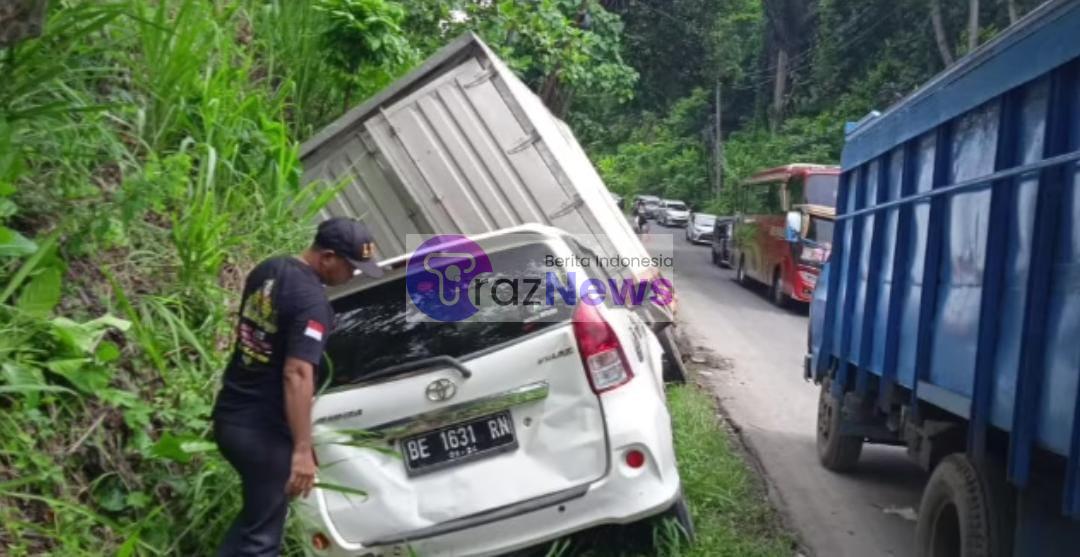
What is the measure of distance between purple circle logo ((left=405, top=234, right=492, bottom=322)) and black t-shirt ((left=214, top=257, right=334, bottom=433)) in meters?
0.75

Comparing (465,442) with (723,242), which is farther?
(723,242)

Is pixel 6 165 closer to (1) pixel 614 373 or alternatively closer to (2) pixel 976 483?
(1) pixel 614 373

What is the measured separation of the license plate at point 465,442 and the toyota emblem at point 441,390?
0.12m

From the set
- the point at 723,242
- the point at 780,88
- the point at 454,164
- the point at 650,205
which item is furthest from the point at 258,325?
the point at 650,205

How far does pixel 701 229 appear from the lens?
3438cm

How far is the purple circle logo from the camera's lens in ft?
13.7

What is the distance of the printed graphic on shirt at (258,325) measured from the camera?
3.42 m

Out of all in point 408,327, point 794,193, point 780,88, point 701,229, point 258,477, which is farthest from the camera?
point 780,88

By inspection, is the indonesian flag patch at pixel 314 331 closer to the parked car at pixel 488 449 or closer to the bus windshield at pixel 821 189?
the parked car at pixel 488 449

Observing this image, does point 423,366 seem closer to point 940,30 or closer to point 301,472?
point 301,472

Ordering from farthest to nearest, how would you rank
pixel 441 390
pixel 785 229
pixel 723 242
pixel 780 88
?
pixel 780 88 < pixel 723 242 < pixel 785 229 < pixel 441 390

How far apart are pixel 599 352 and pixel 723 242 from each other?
22160 mm

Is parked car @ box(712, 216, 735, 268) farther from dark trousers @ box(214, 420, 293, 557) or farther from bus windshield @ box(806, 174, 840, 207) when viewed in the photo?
dark trousers @ box(214, 420, 293, 557)

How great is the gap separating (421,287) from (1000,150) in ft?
7.62
